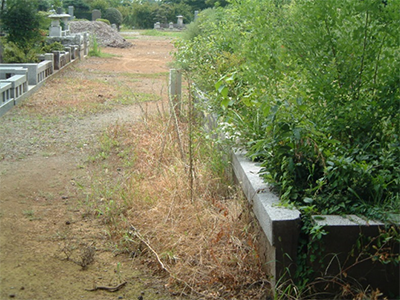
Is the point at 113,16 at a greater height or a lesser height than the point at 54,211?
greater

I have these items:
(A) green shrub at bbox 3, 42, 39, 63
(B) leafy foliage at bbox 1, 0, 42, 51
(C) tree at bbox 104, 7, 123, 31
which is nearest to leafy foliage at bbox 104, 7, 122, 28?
(C) tree at bbox 104, 7, 123, 31

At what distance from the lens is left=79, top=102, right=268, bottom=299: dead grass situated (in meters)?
3.50

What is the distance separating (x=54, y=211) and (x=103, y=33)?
24550 millimetres

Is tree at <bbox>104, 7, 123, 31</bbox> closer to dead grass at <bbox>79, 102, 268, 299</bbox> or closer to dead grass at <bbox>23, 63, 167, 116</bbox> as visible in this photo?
dead grass at <bbox>23, 63, 167, 116</bbox>

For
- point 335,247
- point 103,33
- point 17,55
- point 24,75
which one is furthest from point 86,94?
point 103,33

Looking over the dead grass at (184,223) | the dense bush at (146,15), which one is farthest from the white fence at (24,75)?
the dense bush at (146,15)

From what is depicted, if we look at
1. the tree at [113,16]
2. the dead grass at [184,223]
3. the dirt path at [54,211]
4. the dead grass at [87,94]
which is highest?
the tree at [113,16]

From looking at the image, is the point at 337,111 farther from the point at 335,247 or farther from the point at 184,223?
the point at 184,223

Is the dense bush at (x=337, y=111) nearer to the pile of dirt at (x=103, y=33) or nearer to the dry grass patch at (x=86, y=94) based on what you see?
the dry grass patch at (x=86, y=94)

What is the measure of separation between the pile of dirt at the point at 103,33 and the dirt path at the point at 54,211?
15885 millimetres

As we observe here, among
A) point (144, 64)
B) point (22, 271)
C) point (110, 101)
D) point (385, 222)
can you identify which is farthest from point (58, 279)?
point (144, 64)

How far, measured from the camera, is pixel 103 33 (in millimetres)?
28328

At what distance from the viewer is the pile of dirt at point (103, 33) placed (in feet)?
86.5

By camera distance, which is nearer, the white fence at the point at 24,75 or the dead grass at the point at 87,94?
the white fence at the point at 24,75
